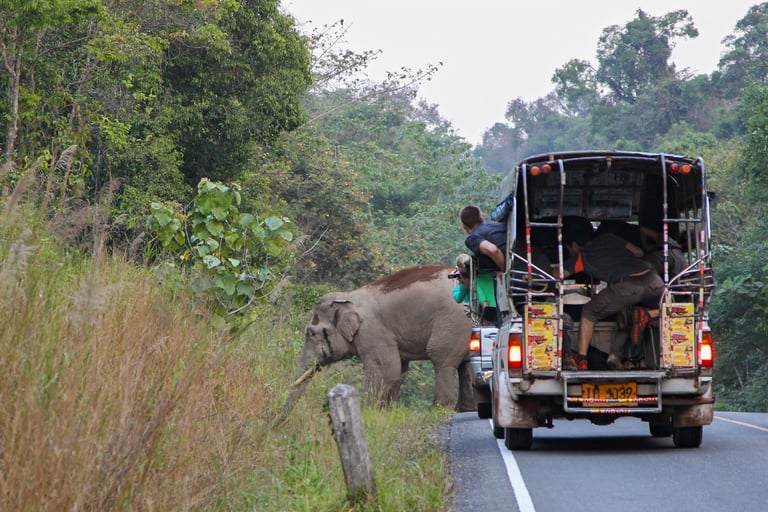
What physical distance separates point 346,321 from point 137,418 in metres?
16.6

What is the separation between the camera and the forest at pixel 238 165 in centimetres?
1474

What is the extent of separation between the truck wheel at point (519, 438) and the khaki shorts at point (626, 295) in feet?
4.25

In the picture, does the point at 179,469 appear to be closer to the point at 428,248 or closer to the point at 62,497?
the point at 62,497

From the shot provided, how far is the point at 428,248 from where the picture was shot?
134 feet

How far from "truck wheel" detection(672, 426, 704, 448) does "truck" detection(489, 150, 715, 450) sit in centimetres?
1

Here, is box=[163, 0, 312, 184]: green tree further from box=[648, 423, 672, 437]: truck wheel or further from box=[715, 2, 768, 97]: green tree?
box=[715, 2, 768, 97]: green tree

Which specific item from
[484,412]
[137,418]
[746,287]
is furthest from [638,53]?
[137,418]

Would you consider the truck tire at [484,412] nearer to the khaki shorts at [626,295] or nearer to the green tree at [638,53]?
the khaki shorts at [626,295]

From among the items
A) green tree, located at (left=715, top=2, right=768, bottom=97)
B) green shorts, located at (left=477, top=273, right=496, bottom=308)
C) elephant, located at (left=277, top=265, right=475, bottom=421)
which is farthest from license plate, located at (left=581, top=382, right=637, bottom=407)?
green tree, located at (left=715, top=2, right=768, bottom=97)

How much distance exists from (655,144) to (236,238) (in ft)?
180

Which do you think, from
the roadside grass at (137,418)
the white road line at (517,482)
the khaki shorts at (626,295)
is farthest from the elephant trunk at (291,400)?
the khaki shorts at (626,295)

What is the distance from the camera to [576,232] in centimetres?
1347

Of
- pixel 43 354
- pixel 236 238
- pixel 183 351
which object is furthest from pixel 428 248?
pixel 43 354

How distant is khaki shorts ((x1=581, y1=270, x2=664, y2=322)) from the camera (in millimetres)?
12562
